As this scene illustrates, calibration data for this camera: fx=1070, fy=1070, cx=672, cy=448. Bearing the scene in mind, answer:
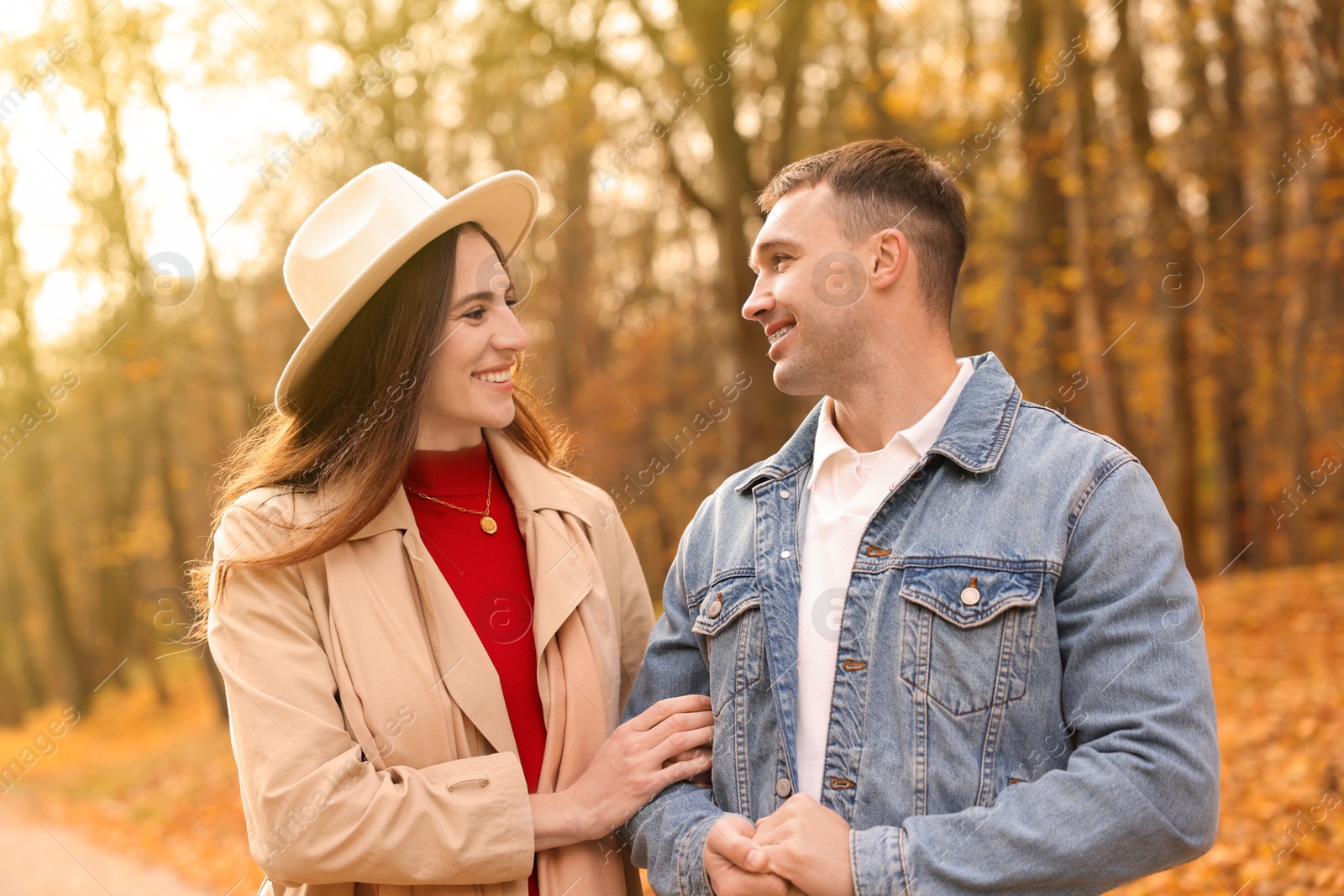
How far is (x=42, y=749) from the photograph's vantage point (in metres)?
17.3

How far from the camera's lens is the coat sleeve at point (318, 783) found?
7.55 ft

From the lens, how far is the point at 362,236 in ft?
9.10

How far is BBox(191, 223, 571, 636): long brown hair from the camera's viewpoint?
2.68m

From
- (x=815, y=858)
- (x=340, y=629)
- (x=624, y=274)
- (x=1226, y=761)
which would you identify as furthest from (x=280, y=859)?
(x=624, y=274)

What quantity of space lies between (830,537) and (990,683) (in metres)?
0.49

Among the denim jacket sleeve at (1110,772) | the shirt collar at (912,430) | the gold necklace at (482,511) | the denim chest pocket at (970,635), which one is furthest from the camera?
the gold necklace at (482,511)

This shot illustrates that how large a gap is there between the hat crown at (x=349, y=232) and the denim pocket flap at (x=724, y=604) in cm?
120

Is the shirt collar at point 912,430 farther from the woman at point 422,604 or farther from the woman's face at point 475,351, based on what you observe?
the woman's face at point 475,351

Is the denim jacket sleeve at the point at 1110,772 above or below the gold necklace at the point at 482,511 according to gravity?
below

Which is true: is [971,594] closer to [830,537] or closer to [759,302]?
[830,537]

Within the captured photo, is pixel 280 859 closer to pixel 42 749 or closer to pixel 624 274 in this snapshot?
pixel 624 274

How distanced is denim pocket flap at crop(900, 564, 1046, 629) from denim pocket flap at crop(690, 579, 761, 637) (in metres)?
0.37

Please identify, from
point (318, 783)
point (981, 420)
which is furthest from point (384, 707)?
point (981, 420)

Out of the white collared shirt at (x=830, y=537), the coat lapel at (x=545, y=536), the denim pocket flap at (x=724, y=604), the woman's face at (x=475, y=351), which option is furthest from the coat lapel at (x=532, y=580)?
the white collared shirt at (x=830, y=537)
